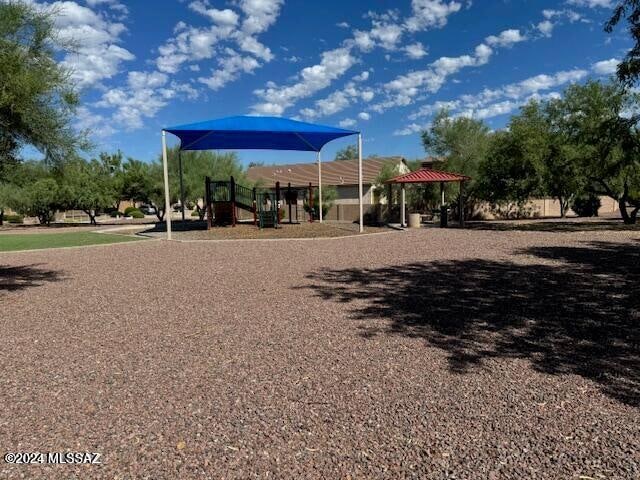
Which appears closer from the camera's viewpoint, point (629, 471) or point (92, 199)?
point (629, 471)

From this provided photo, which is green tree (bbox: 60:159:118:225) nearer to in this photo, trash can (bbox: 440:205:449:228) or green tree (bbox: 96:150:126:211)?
green tree (bbox: 96:150:126:211)

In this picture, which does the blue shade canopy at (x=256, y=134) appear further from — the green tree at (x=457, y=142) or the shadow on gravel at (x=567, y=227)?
the green tree at (x=457, y=142)

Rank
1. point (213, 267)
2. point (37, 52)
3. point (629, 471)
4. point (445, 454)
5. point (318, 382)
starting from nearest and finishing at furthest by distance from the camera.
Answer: point (629, 471)
point (445, 454)
point (318, 382)
point (37, 52)
point (213, 267)

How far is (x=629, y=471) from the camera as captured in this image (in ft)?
8.50

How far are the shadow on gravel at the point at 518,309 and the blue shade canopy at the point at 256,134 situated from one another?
10380mm

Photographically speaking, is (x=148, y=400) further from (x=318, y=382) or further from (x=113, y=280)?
(x=113, y=280)

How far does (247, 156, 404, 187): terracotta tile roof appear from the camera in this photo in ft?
143

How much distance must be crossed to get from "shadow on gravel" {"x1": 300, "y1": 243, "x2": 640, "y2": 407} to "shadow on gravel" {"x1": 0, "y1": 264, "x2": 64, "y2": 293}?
5.09 m

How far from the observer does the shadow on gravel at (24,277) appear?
847cm

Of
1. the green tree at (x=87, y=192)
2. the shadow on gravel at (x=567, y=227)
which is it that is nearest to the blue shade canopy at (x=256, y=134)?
the shadow on gravel at (x=567, y=227)

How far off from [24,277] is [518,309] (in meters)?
9.07

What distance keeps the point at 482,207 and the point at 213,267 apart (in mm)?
24220

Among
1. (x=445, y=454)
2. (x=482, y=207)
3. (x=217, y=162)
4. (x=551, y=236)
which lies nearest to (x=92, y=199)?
(x=217, y=162)

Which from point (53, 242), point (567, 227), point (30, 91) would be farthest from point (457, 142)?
point (30, 91)
